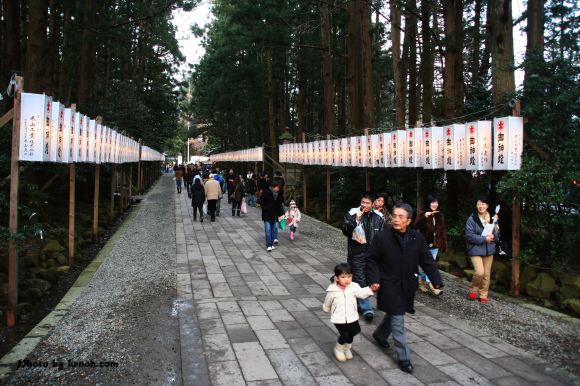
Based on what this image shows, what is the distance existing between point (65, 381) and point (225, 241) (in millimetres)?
7163

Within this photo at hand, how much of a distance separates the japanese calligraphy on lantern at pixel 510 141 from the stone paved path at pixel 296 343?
2.64 m

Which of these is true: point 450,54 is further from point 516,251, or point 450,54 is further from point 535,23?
point 516,251

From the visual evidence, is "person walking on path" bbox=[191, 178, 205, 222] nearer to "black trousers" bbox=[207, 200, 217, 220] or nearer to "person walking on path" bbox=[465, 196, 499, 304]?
"black trousers" bbox=[207, 200, 217, 220]

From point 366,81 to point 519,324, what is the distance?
37.4 ft

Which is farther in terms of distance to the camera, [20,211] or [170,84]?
[170,84]

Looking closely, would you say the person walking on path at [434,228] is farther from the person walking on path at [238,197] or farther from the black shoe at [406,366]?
the person walking on path at [238,197]

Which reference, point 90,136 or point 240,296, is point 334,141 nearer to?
point 90,136

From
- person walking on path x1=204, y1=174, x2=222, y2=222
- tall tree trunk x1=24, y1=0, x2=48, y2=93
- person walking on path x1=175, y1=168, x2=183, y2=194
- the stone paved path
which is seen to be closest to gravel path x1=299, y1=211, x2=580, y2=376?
the stone paved path

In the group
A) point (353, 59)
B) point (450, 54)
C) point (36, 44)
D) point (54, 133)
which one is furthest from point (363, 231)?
point (353, 59)

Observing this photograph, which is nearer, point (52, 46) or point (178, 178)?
point (52, 46)

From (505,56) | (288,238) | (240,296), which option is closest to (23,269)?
(240,296)

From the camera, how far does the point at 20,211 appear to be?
611 centimetres

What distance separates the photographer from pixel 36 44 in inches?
405

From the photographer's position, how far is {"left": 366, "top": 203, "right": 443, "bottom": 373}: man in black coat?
167 inches
